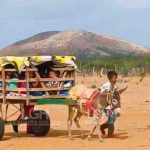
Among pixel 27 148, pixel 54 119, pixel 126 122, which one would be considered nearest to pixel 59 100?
pixel 27 148

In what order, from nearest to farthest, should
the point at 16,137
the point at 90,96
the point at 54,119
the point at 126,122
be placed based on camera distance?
the point at 90,96 → the point at 16,137 → the point at 126,122 → the point at 54,119

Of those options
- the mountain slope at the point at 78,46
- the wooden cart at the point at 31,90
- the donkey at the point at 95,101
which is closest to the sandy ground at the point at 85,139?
the donkey at the point at 95,101

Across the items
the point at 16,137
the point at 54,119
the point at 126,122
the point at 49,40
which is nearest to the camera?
the point at 16,137

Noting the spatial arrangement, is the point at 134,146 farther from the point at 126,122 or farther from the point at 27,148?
the point at 126,122

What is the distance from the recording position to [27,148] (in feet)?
42.2

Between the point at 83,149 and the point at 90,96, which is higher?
the point at 90,96

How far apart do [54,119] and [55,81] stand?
6.11 metres

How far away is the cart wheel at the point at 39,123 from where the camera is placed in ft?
48.8

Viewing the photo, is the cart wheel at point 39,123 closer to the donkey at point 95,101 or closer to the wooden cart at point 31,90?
the wooden cart at point 31,90

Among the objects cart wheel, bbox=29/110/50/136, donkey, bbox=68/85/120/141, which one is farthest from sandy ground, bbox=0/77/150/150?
donkey, bbox=68/85/120/141

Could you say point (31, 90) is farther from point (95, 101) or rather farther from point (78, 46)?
point (78, 46)

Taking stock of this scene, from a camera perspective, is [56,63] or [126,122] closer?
[56,63]

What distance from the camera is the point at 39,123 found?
48.8 feet

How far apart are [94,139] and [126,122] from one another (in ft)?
15.7
